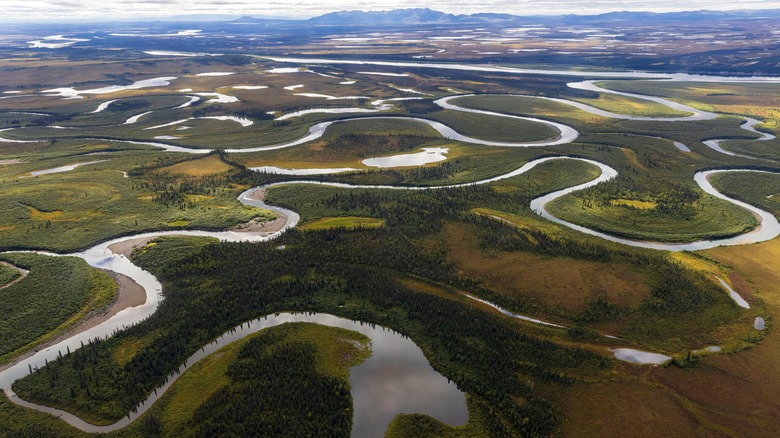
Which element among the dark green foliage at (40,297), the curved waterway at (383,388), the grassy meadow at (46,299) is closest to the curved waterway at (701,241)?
the curved waterway at (383,388)

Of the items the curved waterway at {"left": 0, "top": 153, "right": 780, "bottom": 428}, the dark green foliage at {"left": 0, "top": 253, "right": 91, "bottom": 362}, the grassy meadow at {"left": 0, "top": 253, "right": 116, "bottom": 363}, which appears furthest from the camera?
the dark green foliage at {"left": 0, "top": 253, "right": 91, "bottom": 362}

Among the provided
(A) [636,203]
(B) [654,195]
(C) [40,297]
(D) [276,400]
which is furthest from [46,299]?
(B) [654,195]

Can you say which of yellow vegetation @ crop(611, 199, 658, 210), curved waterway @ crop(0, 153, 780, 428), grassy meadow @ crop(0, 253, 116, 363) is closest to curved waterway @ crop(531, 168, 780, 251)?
curved waterway @ crop(0, 153, 780, 428)

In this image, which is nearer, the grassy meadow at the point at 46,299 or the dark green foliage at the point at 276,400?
the dark green foliage at the point at 276,400

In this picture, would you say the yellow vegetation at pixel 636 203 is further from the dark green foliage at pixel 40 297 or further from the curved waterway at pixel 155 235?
the dark green foliage at pixel 40 297

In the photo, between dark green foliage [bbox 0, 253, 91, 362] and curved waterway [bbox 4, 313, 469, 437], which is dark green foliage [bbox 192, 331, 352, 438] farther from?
dark green foliage [bbox 0, 253, 91, 362]

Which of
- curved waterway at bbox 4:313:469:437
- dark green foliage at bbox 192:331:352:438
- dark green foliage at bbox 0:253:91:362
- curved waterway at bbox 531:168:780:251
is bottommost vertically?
curved waterway at bbox 4:313:469:437

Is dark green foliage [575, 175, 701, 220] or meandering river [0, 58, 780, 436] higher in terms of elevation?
dark green foliage [575, 175, 701, 220]

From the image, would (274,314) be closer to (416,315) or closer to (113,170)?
(416,315)

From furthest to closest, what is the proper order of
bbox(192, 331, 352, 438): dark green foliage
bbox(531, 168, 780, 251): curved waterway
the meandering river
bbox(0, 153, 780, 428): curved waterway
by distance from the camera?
bbox(531, 168, 780, 251): curved waterway < bbox(0, 153, 780, 428): curved waterway < the meandering river < bbox(192, 331, 352, 438): dark green foliage

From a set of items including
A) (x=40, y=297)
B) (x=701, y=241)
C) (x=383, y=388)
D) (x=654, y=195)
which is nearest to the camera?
(x=383, y=388)

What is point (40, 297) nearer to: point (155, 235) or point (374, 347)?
point (155, 235)

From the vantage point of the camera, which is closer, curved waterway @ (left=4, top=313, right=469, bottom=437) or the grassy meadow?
curved waterway @ (left=4, top=313, right=469, bottom=437)
